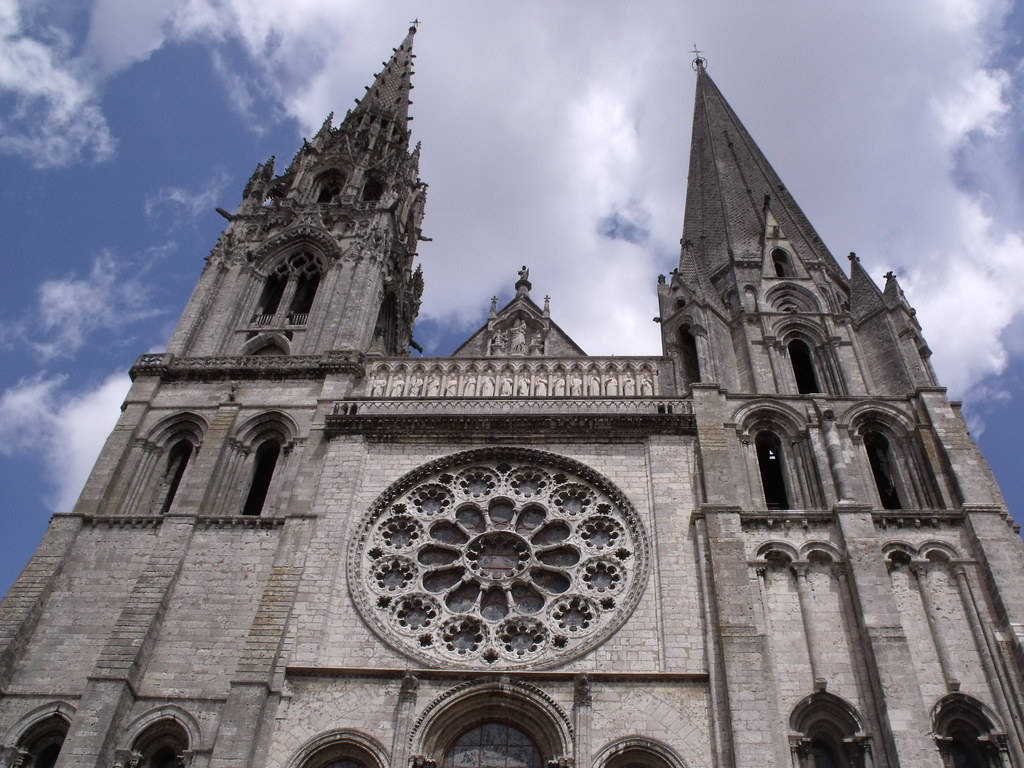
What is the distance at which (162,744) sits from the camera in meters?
13.1

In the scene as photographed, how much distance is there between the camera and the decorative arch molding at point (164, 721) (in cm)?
1280

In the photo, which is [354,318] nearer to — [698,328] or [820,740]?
[698,328]

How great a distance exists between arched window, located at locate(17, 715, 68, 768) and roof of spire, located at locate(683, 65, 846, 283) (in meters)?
15.9

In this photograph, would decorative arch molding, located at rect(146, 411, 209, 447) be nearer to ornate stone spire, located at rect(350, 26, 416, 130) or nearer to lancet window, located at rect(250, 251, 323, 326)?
lancet window, located at rect(250, 251, 323, 326)

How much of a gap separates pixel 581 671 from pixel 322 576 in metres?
4.20

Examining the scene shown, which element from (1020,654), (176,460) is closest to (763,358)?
(1020,654)

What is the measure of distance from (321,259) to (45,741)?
12.3 meters

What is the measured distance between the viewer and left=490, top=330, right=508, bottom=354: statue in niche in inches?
779

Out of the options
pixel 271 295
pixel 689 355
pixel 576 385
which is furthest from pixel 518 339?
pixel 271 295

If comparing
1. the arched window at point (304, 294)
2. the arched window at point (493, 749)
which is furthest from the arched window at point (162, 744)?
the arched window at point (304, 294)

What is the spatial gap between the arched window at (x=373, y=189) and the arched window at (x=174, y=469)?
10.7 metres

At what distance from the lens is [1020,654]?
12.7 meters

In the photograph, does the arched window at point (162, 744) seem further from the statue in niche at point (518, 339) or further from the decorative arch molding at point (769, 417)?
the decorative arch molding at point (769, 417)

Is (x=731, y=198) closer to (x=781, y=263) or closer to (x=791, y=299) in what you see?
(x=781, y=263)
